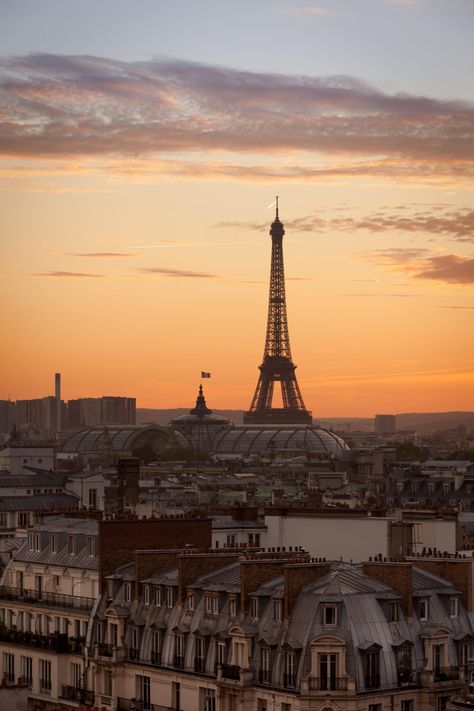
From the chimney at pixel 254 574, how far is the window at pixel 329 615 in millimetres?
2357

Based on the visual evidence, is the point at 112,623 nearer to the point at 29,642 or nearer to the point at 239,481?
the point at 29,642

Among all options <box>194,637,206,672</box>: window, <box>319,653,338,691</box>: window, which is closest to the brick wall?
<box>194,637,206,672</box>: window

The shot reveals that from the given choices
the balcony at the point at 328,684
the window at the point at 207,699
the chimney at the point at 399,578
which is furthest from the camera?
the chimney at the point at 399,578

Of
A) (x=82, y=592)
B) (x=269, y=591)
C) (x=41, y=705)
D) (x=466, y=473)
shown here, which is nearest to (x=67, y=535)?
(x=82, y=592)

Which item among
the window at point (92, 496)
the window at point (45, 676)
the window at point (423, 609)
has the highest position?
the window at point (92, 496)

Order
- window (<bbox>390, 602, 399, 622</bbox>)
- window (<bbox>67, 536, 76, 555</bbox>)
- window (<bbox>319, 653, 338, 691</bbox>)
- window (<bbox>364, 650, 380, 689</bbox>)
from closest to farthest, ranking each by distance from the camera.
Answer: window (<bbox>319, 653, 338, 691</bbox>) → window (<bbox>364, 650, 380, 689</bbox>) → window (<bbox>390, 602, 399, 622</bbox>) → window (<bbox>67, 536, 76, 555</bbox>)

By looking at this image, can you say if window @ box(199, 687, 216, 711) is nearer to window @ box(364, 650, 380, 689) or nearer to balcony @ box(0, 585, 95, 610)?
window @ box(364, 650, 380, 689)

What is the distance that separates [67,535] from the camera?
51.6 meters

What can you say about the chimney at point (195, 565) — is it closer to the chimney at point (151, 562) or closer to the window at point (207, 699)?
the chimney at point (151, 562)

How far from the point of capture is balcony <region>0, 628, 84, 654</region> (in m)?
48.2

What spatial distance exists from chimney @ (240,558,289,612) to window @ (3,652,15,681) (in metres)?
10.3

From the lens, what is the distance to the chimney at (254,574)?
41.8m

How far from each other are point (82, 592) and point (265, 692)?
10333 mm

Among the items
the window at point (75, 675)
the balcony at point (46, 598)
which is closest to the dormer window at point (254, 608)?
the window at point (75, 675)
